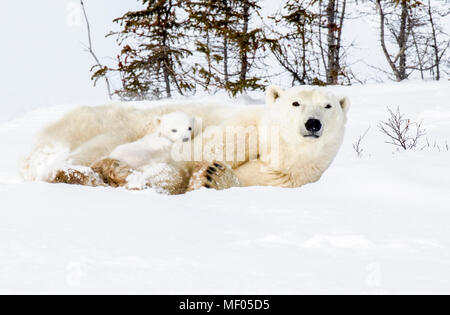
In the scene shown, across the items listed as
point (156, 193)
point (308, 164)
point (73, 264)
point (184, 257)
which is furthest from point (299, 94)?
point (73, 264)

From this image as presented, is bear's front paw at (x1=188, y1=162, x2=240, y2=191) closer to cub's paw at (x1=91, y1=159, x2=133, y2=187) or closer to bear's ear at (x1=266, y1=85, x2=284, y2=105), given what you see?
cub's paw at (x1=91, y1=159, x2=133, y2=187)

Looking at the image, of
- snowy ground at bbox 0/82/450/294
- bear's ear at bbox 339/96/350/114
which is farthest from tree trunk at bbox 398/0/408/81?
snowy ground at bbox 0/82/450/294

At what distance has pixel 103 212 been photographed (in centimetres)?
219

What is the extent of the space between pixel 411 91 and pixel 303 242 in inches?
298

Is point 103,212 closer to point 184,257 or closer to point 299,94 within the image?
point 184,257

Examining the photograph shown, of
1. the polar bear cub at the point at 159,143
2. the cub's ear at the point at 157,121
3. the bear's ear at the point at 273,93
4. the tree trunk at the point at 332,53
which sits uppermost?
the tree trunk at the point at 332,53

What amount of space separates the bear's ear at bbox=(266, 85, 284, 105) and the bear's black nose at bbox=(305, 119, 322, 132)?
1.14ft

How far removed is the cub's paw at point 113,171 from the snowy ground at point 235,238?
149 millimetres

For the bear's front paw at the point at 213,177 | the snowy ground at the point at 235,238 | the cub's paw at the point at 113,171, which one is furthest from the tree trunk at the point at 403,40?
the cub's paw at the point at 113,171

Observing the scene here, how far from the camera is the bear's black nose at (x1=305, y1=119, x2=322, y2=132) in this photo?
9.57ft

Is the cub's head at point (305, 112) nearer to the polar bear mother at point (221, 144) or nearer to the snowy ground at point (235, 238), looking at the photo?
the polar bear mother at point (221, 144)

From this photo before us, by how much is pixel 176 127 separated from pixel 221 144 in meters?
0.32

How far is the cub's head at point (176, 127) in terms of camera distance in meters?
2.97

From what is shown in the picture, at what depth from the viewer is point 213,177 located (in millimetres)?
2848
